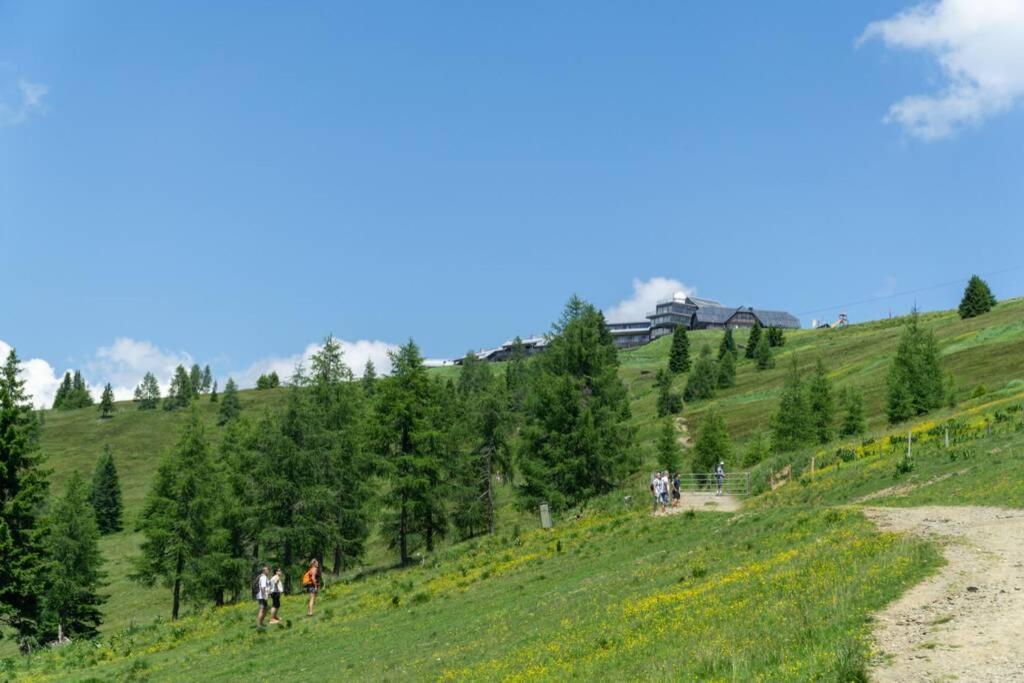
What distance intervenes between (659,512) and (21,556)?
106 ft

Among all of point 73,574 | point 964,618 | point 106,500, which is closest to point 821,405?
point 73,574

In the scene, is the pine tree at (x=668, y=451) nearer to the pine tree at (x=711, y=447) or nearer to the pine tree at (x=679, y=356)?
the pine tree at (x=711, y=447)

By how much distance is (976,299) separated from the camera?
145125 mm

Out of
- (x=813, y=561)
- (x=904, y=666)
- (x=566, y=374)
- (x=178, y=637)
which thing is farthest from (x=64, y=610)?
(x=904, y=666)

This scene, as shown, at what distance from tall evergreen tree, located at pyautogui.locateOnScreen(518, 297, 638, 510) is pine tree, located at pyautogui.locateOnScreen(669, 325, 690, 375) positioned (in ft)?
396

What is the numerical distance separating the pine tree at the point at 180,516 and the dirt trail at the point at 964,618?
5065 cm

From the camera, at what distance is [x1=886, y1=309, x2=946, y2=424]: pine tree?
7106 cm

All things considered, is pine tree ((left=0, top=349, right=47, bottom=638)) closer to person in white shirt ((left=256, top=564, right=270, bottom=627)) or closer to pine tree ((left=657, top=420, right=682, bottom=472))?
person in white shirt ((left=256, top=564, right=270, bottom=627))

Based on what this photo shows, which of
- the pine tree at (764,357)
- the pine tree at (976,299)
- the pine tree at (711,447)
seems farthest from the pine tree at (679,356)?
the pine tree at (711,447)

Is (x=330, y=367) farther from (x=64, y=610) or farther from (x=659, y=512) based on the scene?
(x=659, y=512)

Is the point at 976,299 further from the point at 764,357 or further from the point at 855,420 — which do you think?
the point at 855,420

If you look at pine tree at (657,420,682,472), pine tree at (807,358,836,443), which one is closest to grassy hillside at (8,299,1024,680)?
pine tree at (657,420,682,472)

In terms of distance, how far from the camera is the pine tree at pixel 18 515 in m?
43.2

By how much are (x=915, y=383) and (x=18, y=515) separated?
2579 inches
